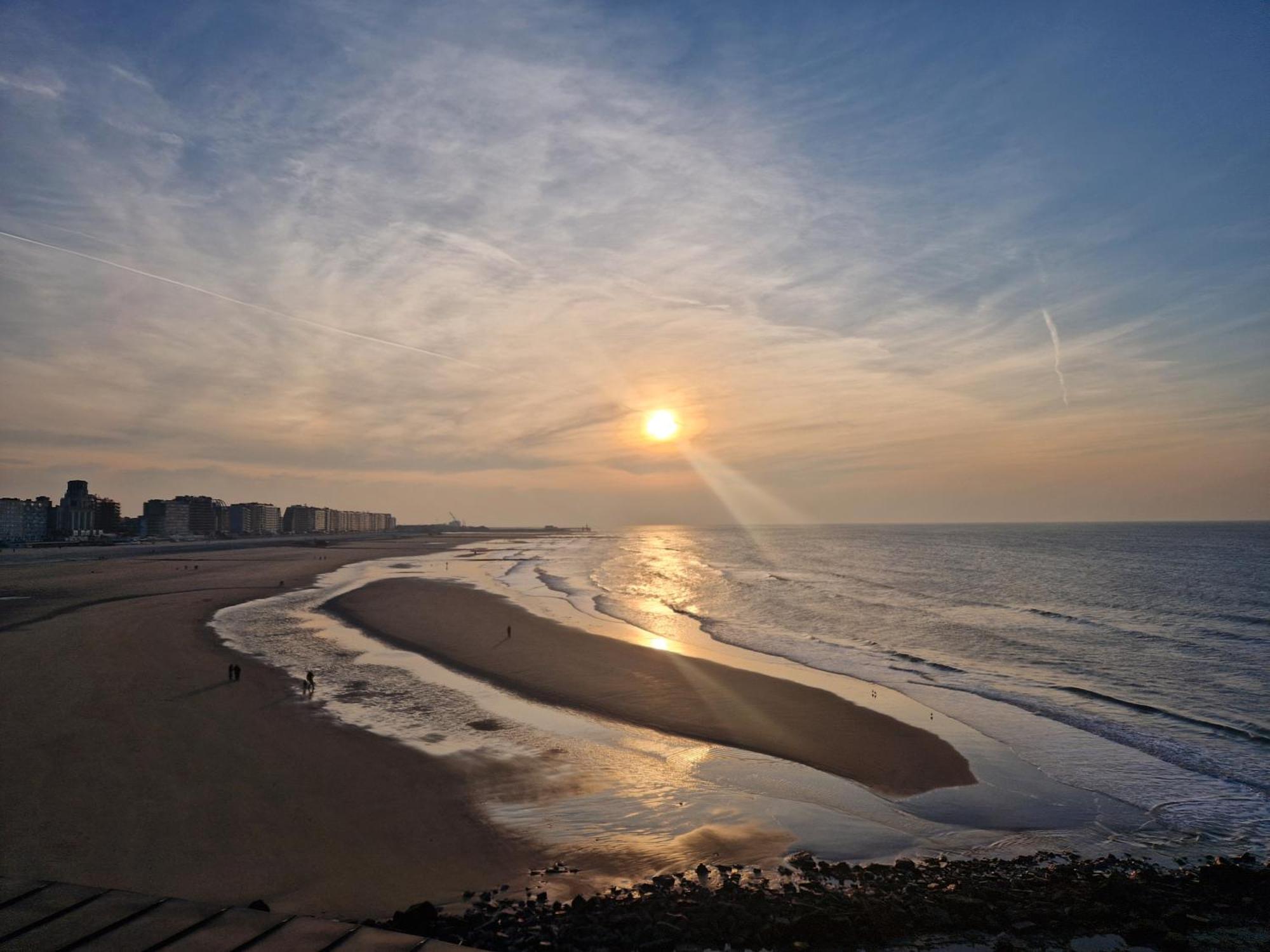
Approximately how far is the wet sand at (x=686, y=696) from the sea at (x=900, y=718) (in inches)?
37.8

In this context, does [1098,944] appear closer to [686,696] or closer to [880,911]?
[880,911]

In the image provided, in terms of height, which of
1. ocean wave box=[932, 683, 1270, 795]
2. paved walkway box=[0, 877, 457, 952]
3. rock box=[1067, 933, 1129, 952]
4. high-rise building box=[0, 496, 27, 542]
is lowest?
ocean wave box=[932, 683, 1270, 795]

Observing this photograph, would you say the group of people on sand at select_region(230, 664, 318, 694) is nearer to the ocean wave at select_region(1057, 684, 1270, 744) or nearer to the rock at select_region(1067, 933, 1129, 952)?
the rock at select_region(1067, 933, 1129, 952)

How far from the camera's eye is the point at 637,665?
31016 millimetres

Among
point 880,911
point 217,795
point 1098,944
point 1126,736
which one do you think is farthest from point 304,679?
point 1126,736

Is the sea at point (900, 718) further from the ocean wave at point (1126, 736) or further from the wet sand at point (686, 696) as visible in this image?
the wet sand at point (686, 696)

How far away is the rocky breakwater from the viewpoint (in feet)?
34.4

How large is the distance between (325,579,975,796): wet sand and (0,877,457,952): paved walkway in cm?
1393

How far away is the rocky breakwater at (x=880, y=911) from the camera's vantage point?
1048 cm

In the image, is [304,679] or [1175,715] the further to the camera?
[304,679]

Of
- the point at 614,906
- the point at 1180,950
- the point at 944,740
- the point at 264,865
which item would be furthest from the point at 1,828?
the point at 944,740

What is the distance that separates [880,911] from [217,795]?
47.4 ft

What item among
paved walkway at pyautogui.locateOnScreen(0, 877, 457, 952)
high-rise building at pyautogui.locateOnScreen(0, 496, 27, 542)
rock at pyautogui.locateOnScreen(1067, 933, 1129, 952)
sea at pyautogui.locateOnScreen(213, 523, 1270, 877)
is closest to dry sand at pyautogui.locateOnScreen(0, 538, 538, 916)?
sea at pyautogui.locateOnScreen(213, 523, 1270, 877)

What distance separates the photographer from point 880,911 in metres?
11.1
